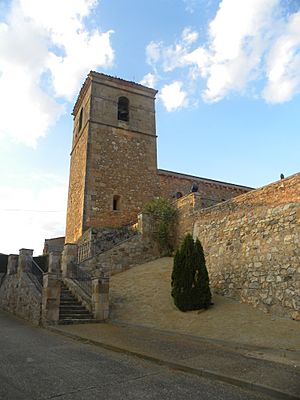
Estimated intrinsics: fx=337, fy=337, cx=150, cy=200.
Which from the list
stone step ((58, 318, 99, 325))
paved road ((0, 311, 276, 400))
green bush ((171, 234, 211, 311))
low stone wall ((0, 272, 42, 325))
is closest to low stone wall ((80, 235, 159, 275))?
low stone wall ((0, 272, 42, 325))

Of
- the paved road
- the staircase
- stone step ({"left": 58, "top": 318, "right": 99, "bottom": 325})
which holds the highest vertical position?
the staircase

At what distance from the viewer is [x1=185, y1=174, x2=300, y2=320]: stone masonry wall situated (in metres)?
9.71

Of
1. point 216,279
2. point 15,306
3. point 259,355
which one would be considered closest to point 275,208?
point 216,279

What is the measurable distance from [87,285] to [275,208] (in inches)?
281

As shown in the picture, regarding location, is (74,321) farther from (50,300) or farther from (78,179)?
(78,179)

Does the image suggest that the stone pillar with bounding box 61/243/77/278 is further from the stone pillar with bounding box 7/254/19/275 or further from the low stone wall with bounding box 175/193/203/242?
the low stone wall with bounding box 175/193/203/242

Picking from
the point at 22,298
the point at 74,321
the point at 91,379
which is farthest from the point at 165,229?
the point at 91,379

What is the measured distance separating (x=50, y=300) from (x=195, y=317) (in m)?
4.47

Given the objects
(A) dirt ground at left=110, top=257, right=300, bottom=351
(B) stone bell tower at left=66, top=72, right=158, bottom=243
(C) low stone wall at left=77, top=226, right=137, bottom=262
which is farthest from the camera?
(B) stone bell tower at left=66, top=72, right=158, bottom=243

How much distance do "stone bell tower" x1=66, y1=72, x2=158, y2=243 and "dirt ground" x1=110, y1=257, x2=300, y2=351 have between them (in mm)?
6757

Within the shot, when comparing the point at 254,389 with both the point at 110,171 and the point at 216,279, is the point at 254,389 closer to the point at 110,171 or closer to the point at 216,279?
the point at 216,279

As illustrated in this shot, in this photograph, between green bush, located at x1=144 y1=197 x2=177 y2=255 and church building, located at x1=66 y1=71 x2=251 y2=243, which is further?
church building, located at x1=66 y1=71 x2=251 y2=243

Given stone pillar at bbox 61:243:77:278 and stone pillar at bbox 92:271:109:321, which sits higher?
stone pillar at bbox 61:243:77:278

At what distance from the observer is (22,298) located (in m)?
13.5
